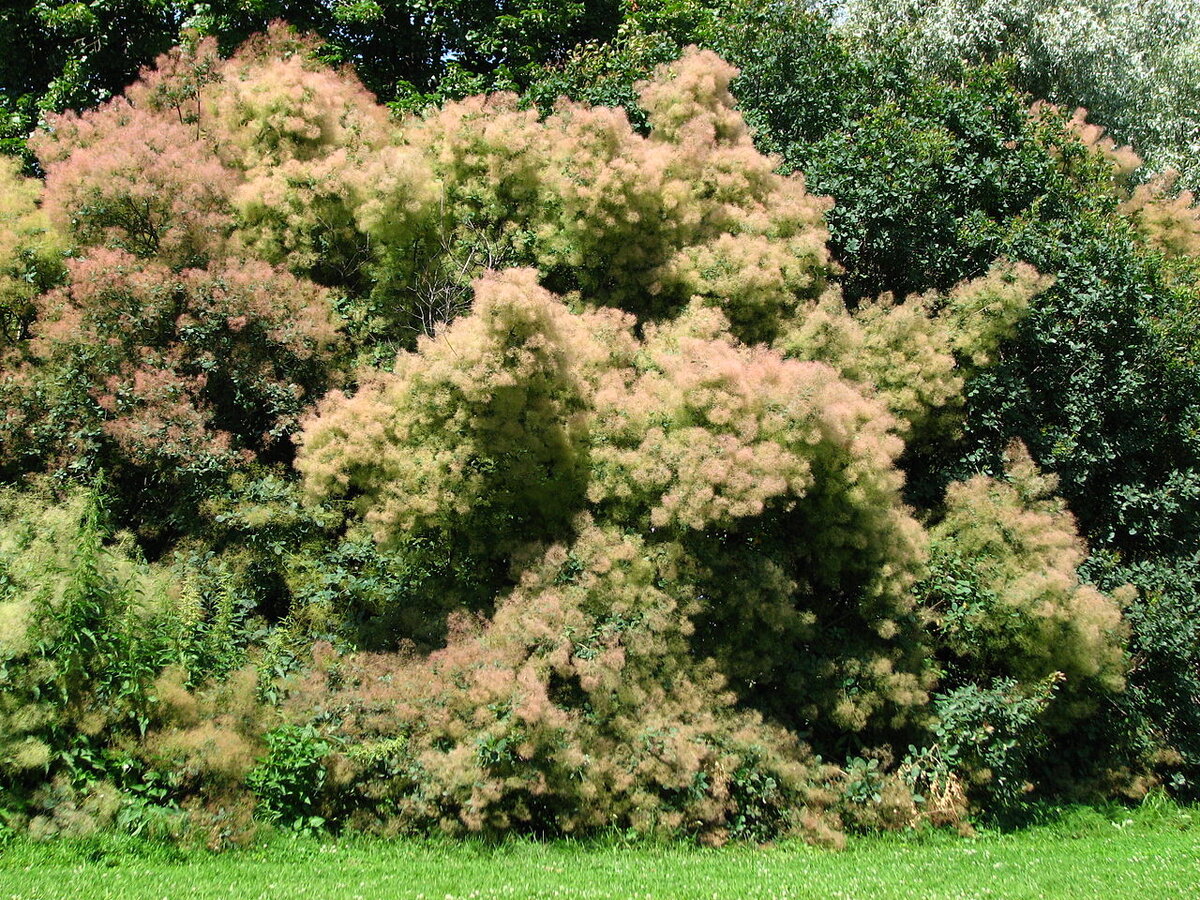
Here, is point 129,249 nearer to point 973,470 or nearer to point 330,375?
point 330,375

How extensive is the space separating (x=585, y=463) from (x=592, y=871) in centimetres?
375

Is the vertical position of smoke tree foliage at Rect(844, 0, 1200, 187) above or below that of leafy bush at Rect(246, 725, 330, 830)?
above

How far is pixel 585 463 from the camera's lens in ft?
29.0

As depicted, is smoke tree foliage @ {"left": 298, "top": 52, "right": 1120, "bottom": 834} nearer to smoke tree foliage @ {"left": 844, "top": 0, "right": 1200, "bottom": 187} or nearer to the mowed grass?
the mowed grass

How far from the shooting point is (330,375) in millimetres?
10242

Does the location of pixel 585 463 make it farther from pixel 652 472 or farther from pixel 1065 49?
pixel 1065 49

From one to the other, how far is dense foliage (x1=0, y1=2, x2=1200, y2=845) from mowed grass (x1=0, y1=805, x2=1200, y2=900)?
30 cm

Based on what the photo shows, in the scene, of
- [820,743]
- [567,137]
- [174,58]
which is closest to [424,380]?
[567,137]

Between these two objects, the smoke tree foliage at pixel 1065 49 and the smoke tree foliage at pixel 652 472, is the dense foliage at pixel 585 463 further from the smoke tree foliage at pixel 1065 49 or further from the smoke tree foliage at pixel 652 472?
the smoke tree foliage at pixel 1065 49

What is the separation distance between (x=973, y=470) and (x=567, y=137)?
6271 mm

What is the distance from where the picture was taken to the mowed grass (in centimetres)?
647

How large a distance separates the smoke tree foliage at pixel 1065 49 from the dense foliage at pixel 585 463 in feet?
13.4

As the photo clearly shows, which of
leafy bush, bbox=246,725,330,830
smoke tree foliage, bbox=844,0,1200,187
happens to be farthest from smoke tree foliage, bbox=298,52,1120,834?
smoke tree foliage, bbox=844,0,1200,187

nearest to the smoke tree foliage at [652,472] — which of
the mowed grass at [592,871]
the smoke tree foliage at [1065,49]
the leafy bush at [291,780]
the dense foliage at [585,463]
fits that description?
the dense foliage at [585,463]
